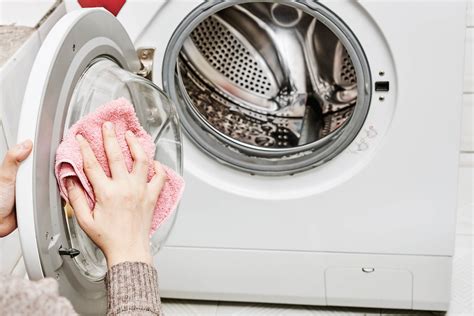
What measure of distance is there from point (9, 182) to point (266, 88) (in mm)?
626

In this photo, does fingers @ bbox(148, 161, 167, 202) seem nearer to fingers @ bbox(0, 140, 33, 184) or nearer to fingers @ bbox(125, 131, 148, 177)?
fingers @ bbox(125, 131, 148, 177)

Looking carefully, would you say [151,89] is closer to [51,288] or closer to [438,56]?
[438,56]

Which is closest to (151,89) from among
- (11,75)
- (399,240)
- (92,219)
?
(11,75)

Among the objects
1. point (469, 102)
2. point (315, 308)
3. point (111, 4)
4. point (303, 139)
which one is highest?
point (111, 4)

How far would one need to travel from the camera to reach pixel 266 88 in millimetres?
1365

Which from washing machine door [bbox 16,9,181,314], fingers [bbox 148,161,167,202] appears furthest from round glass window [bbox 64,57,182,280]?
fingers [bbox 148,161,167,202]

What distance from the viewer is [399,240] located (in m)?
1.34

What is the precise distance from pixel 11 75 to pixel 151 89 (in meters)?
0.19

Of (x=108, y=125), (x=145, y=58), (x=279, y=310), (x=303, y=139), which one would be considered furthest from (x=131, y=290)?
(x=279, y=310)

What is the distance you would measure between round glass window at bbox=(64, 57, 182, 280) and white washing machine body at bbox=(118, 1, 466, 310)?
14 cm

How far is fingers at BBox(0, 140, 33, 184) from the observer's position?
30.2 inches

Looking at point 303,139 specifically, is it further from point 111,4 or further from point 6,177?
point 6,177

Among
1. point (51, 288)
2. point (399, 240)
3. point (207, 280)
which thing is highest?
point (51, 288)

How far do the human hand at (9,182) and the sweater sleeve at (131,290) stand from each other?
142 millimetres
